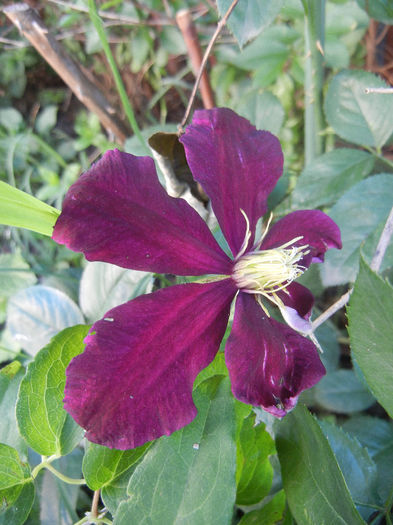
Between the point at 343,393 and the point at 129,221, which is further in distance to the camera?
the point at 343,393

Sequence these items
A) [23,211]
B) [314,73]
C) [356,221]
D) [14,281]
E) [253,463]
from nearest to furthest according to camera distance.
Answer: [23,211]
[253,463]
[356,221]
[314,73]
[14,281]

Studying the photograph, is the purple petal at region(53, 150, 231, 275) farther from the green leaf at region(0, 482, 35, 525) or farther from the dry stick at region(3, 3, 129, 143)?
the dry stick at region(3, 3, 129, 143)

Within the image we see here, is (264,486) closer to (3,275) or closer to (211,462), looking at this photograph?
(211,462)

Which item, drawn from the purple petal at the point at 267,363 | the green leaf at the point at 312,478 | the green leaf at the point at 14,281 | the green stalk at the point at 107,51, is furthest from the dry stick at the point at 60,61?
the green leaf at the point at 312,478

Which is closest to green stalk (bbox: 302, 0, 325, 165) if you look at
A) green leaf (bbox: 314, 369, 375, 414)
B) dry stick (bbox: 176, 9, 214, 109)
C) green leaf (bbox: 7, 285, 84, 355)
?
dry stick (bbox: 176, 9, 214, 109)

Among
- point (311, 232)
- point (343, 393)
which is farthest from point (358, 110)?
point (343, 393)

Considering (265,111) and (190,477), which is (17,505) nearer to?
(190,477)

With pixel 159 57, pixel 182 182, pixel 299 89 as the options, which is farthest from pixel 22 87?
pixel 182 182

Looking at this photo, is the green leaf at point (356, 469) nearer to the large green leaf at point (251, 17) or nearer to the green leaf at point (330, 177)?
the green leaf at point (330, 177)
